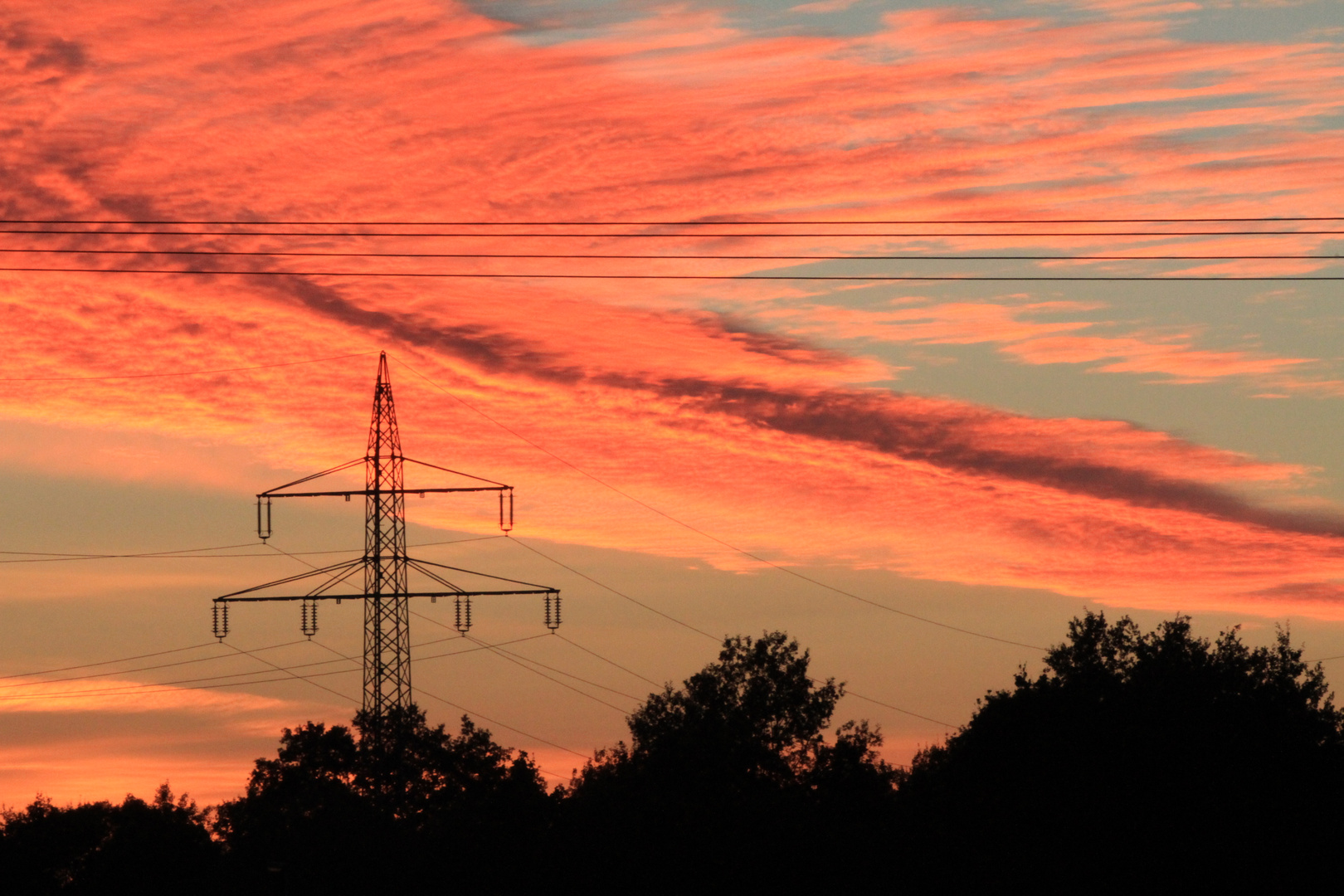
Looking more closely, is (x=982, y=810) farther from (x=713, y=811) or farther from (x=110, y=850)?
(x=110, y=850)

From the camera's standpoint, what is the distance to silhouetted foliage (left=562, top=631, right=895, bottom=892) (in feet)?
264

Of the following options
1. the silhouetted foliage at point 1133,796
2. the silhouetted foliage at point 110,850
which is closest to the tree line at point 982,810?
the silhouetted foliage at point 1133,796

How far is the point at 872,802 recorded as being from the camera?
3467 inches

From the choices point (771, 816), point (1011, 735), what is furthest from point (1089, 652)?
point (771, 816)

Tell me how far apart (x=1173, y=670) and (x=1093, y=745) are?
A: 38.1ft

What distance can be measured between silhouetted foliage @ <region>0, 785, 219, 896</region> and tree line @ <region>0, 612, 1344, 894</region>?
4427 cm

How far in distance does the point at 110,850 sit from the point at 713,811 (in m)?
94.9

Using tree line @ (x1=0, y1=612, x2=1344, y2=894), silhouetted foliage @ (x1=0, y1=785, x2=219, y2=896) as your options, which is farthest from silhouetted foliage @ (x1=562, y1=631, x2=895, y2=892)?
silhouetted foliage @ (x1=0, y1=785, x2=219, y2=896)

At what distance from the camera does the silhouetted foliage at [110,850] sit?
14900 cm

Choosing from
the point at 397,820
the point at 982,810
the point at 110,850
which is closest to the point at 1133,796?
the point at 982,810

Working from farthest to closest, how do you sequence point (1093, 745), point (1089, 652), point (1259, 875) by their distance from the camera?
1. point (1089, 652)
2. point (1093, 745)
3. point (1259, 875)

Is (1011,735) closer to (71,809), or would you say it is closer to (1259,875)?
(1259,875)

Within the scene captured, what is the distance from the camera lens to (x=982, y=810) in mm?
78500

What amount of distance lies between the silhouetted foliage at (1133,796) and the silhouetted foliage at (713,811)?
5.11m
